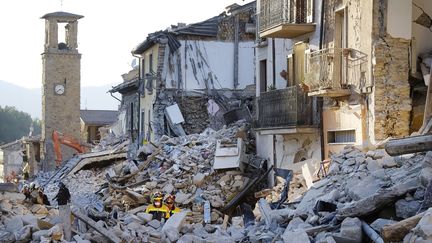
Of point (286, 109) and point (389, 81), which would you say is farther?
point (286, 109)

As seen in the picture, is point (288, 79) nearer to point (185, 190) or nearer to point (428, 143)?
point (185, 190)

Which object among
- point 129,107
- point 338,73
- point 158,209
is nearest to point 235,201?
point 158,209

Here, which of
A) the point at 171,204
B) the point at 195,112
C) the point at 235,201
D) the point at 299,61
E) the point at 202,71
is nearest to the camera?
the point at 171,204

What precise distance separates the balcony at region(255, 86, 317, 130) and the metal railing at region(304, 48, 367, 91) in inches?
62.5

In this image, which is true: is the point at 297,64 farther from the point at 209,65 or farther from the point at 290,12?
the point at 209,65

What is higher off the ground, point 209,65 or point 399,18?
point 209,65

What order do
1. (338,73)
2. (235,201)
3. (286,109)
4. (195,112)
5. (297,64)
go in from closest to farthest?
(338,73) < (286,109) < (297,64) < (235,201) < (195,112)

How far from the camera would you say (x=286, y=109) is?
23.8 m

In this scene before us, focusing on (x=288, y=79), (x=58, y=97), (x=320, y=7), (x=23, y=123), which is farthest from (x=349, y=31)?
(x=23, y=123)

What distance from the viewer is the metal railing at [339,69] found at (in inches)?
817

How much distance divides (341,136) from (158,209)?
5.63m

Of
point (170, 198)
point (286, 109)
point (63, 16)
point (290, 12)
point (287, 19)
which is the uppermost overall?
point (63, 16)

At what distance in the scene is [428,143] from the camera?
42.1ft

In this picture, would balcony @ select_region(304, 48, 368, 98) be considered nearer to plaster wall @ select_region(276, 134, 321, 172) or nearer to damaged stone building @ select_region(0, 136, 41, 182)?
plaster wall @ select_region(276, 134, 321, 172)
